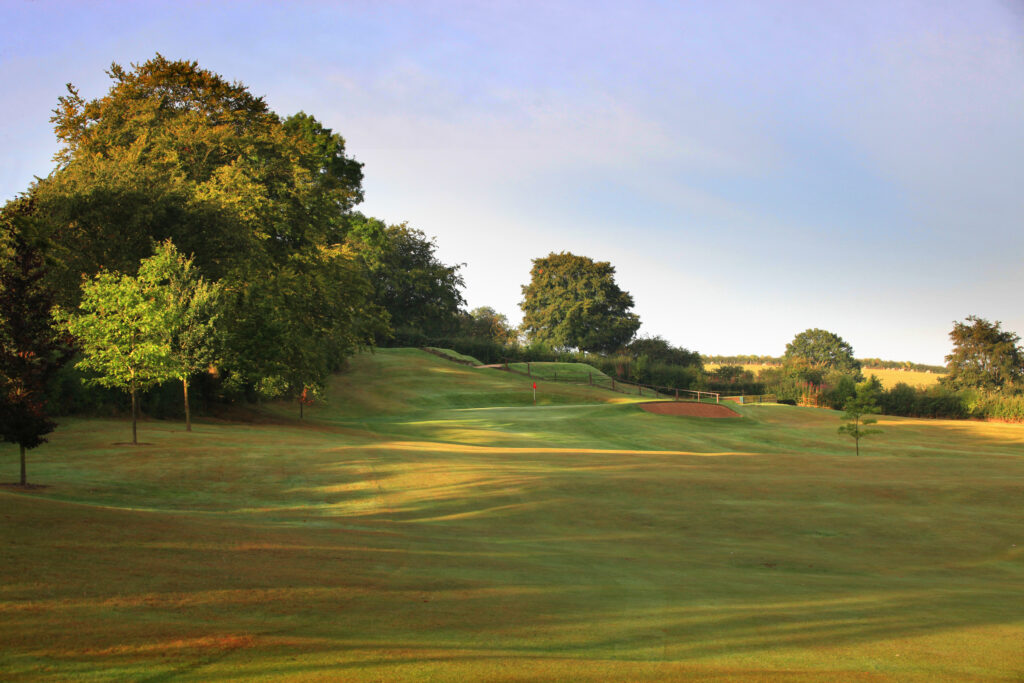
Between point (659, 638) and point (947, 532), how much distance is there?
8196 millimetres

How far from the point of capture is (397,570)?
7840 millimetres

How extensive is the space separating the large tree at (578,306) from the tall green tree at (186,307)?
2933 inches

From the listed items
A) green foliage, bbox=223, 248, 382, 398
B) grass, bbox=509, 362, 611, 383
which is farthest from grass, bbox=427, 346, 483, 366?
green foliage, bbox=223, 248, 382, 398

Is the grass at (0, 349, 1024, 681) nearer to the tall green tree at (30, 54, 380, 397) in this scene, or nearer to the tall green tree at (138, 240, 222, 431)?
the tall green tree at (138, 240, 222, 431)

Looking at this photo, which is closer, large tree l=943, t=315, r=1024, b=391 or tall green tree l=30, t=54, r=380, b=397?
tall green tree l=30, t=54, r=380, b=397

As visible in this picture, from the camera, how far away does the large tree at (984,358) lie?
71625mm

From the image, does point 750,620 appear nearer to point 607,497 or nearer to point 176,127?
point 607,497

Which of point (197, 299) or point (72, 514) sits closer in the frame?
point (72, 514)

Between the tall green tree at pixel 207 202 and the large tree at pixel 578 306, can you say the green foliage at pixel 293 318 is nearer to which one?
the tall green tree at pixel 207 202

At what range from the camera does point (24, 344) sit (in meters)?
13.9

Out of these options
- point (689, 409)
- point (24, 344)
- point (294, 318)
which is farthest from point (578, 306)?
point (24, 344)

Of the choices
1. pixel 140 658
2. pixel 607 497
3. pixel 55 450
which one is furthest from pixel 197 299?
pixel 140 658

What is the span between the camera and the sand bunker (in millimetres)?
40625

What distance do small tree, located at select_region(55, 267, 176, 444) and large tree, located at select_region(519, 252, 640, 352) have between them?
7845cm
